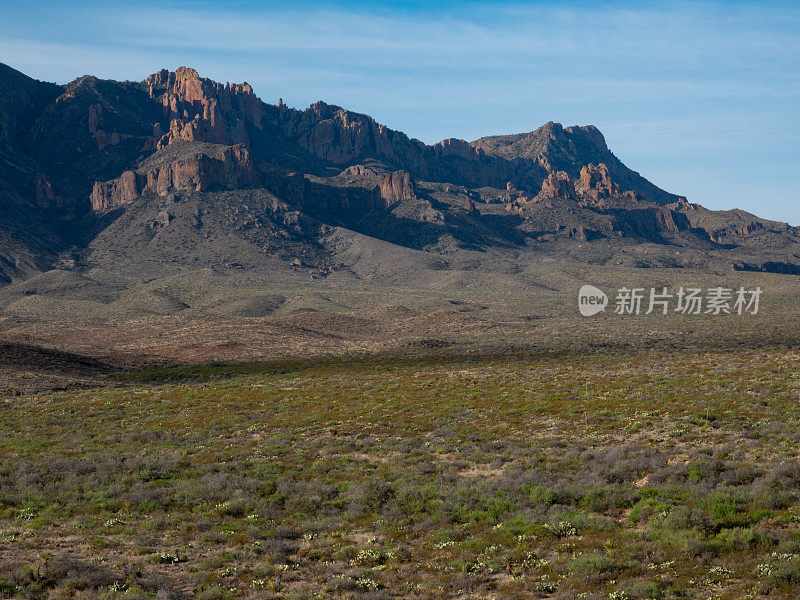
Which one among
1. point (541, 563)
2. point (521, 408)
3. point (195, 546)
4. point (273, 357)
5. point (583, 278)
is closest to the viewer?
point (541, 563)

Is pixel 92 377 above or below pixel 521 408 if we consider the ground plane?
below

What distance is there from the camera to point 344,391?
148ft

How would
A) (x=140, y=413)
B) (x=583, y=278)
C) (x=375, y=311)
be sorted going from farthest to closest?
(x=583, y=278) < (x=375, y=311) < (x=140, y=413)

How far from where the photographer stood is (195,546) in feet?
55.3

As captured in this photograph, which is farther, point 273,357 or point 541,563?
point 273,357

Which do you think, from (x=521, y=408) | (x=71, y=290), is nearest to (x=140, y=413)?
(x=521, y=408)

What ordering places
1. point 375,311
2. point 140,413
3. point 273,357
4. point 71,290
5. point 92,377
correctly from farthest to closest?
point 71,290
point 375,311
point 273,357
point 92,377
point 140,413

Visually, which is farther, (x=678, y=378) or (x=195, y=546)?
(x=678, y=378)

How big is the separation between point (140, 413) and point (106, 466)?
1506 cm

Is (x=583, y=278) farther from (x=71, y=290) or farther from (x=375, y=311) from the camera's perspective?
(x=71, y=290)

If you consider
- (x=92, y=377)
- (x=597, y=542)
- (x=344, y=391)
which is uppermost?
(x=597, y=542)

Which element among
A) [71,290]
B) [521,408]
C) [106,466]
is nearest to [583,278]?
[71,290]

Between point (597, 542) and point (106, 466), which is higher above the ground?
point (597, 542)

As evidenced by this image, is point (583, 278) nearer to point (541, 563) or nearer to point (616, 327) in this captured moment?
point (616, 327)
